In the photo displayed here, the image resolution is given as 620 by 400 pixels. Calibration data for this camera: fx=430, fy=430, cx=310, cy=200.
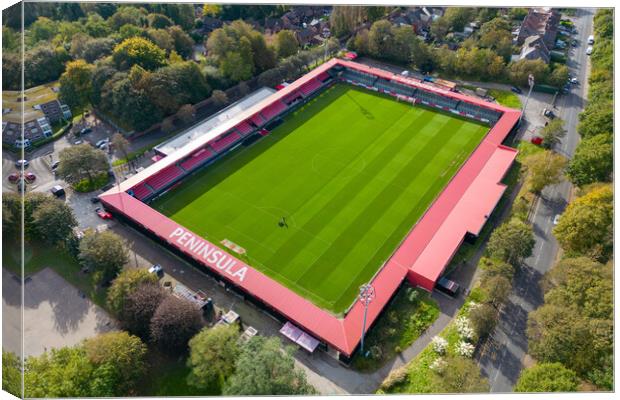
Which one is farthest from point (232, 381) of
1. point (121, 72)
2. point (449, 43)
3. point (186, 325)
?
point (449, 43)

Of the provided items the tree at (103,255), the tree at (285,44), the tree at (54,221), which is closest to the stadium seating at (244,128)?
the tree at (285,44)

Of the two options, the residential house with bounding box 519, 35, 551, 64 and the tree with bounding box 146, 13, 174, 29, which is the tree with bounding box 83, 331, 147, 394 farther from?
the residential house with bounding box 519, 35, 551, 64

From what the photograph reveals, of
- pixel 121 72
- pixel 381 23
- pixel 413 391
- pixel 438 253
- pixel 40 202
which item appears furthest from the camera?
pixel 381 23

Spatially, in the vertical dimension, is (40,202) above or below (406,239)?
above

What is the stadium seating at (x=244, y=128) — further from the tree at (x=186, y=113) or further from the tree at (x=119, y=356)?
the tree at (x=119, y=356)

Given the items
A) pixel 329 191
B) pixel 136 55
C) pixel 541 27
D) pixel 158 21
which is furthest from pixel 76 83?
pixel 541 27

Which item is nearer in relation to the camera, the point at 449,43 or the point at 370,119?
the point at 370,119

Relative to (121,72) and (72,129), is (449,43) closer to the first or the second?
(121,72)
